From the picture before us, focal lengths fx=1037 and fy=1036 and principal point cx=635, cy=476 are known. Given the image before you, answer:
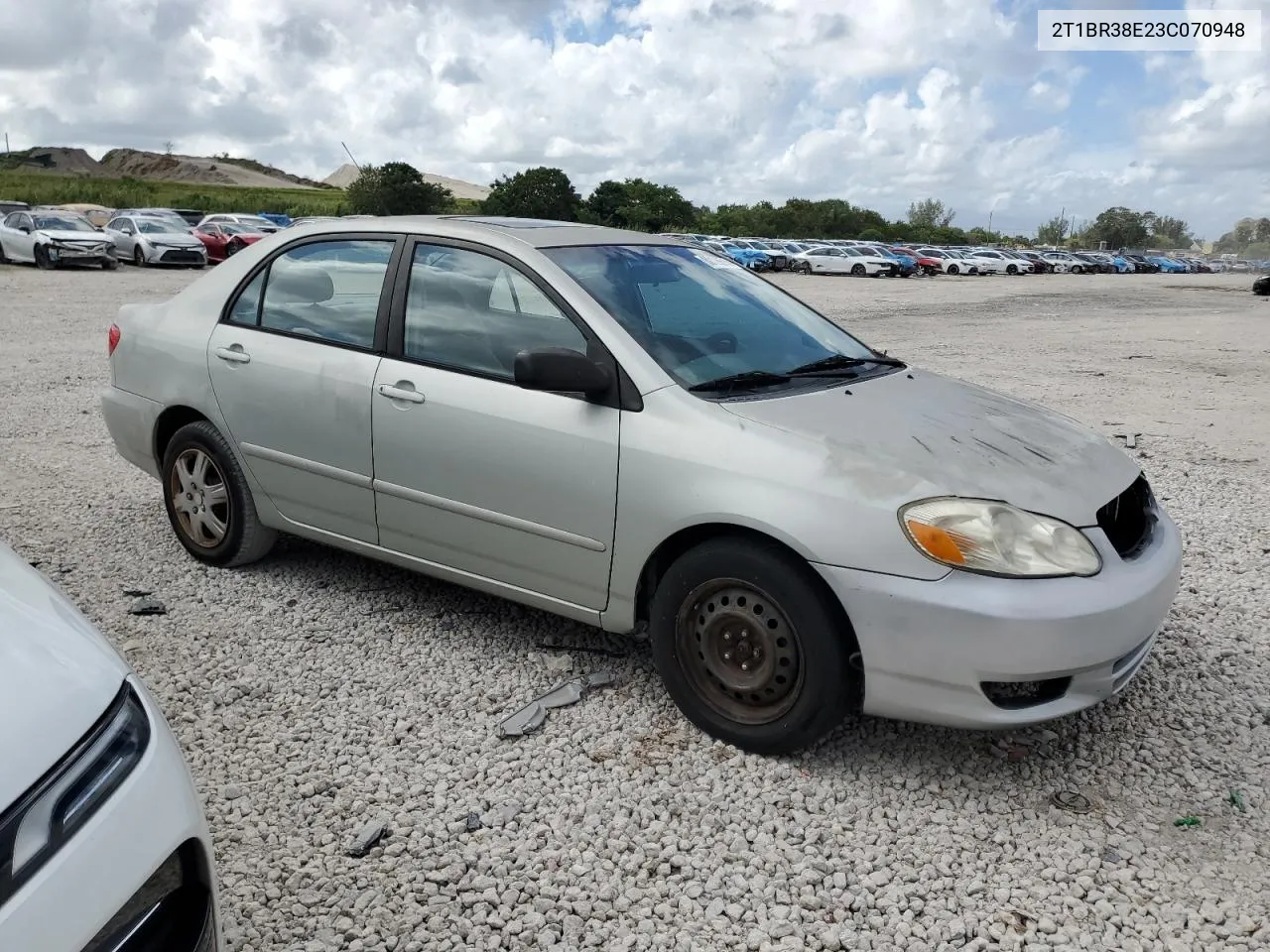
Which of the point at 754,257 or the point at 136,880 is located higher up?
the point at 136,880

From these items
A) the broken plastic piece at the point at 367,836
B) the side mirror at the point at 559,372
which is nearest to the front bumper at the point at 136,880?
the broken plastic piece at the point at 367,836

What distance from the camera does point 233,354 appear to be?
4.48 meters

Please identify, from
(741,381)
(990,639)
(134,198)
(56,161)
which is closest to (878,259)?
(741,381)

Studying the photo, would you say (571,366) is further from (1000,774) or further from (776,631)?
(1000,774)

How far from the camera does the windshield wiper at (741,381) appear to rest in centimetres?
348

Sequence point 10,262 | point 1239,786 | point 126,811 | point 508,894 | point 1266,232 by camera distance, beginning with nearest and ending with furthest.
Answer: point 126,811, point 508,894, point 1239,786, point 10,262, point 1266,232

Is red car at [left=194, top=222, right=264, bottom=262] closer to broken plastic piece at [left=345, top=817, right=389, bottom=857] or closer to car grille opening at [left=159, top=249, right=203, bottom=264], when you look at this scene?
car grille opening at [left=159, top=249, right=203, bottom=264]

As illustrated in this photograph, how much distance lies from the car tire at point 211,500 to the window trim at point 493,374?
1.10 metres

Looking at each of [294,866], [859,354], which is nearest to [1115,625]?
[859,354]

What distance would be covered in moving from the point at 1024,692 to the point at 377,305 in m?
2.75

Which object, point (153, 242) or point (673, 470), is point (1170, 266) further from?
point (673, 470)

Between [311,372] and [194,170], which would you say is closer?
[311,372]

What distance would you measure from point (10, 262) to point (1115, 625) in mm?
30580

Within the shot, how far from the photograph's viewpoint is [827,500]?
3043 millimetres
